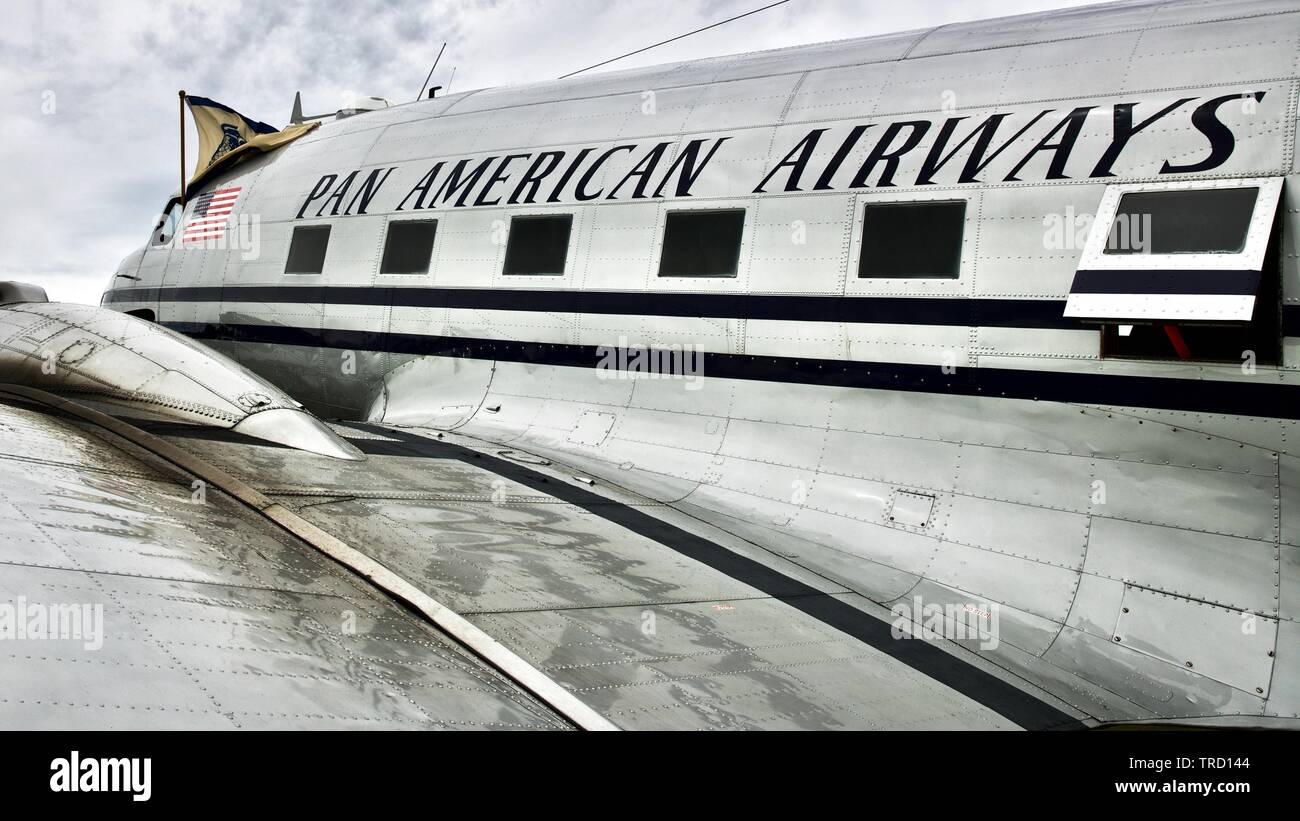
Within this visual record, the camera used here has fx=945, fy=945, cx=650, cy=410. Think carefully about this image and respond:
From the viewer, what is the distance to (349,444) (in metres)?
7.42

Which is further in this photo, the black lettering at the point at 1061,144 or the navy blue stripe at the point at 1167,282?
the black lettering at the point at 1061,144

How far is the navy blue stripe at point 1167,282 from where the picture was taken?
5.48 meters

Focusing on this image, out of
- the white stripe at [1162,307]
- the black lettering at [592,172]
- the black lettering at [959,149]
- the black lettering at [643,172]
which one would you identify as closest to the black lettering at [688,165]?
the black lettering at [643,172]

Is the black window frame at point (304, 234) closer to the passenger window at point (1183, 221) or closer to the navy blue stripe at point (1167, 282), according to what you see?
the navy blue stripe at point (1167, 282)

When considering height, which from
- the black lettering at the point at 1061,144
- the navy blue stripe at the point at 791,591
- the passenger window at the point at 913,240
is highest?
the black lettering at the point at 1061,144

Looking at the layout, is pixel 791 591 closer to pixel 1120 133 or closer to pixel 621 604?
pixel 621 604

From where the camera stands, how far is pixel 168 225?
13969 mm

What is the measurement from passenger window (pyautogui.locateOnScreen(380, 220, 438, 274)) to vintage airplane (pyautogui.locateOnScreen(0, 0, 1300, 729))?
387 mm

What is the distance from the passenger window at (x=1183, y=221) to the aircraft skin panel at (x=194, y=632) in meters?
4.69

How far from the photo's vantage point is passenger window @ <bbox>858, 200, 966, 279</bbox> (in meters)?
6.79

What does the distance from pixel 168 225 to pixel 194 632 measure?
12.2 m

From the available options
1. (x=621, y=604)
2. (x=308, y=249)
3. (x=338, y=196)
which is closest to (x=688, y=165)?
(x=621, y=604)

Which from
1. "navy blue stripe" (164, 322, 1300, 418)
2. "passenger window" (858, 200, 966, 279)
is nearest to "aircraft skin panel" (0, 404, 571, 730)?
"navy blue stripe" (164, 322, 1300, 418)
